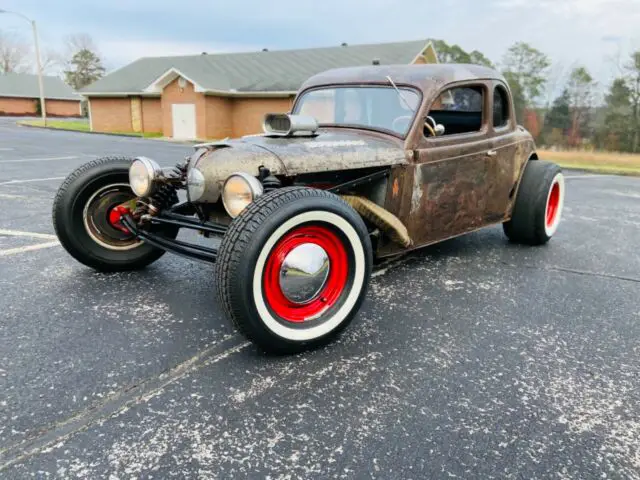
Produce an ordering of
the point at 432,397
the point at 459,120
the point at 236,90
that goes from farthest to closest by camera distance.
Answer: the point at 236,90, the point at 459,120, the point at 432,397

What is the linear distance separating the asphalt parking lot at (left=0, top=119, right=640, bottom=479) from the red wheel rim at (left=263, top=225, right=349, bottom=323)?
9.8 inches

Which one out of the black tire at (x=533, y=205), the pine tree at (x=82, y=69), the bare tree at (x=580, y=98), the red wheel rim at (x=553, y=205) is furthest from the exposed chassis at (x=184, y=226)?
the pine tree at (x=82, y=69)

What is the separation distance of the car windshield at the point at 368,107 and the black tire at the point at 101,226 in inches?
68.2

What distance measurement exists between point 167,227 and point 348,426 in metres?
2.25

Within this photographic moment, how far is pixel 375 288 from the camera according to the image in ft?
12.5

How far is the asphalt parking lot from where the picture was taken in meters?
1.92

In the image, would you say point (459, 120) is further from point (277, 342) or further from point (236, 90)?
point (236, 90)

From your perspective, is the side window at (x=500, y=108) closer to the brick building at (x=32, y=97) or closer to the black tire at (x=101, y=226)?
the black tire at (x=101, y=226)

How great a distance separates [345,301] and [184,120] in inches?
1069

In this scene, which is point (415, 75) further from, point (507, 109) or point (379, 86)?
point (507, 109)

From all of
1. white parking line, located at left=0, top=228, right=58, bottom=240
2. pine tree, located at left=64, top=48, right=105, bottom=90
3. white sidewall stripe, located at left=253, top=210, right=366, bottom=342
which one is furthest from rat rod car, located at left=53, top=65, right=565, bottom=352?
pine tree, located at left=64, top=48, right=105, bottom=90

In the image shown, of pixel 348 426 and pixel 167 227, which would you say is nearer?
pixel 348 426

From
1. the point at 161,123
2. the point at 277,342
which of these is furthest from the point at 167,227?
Result: the point at 161,123

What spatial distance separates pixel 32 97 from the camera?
60000 millimetres
